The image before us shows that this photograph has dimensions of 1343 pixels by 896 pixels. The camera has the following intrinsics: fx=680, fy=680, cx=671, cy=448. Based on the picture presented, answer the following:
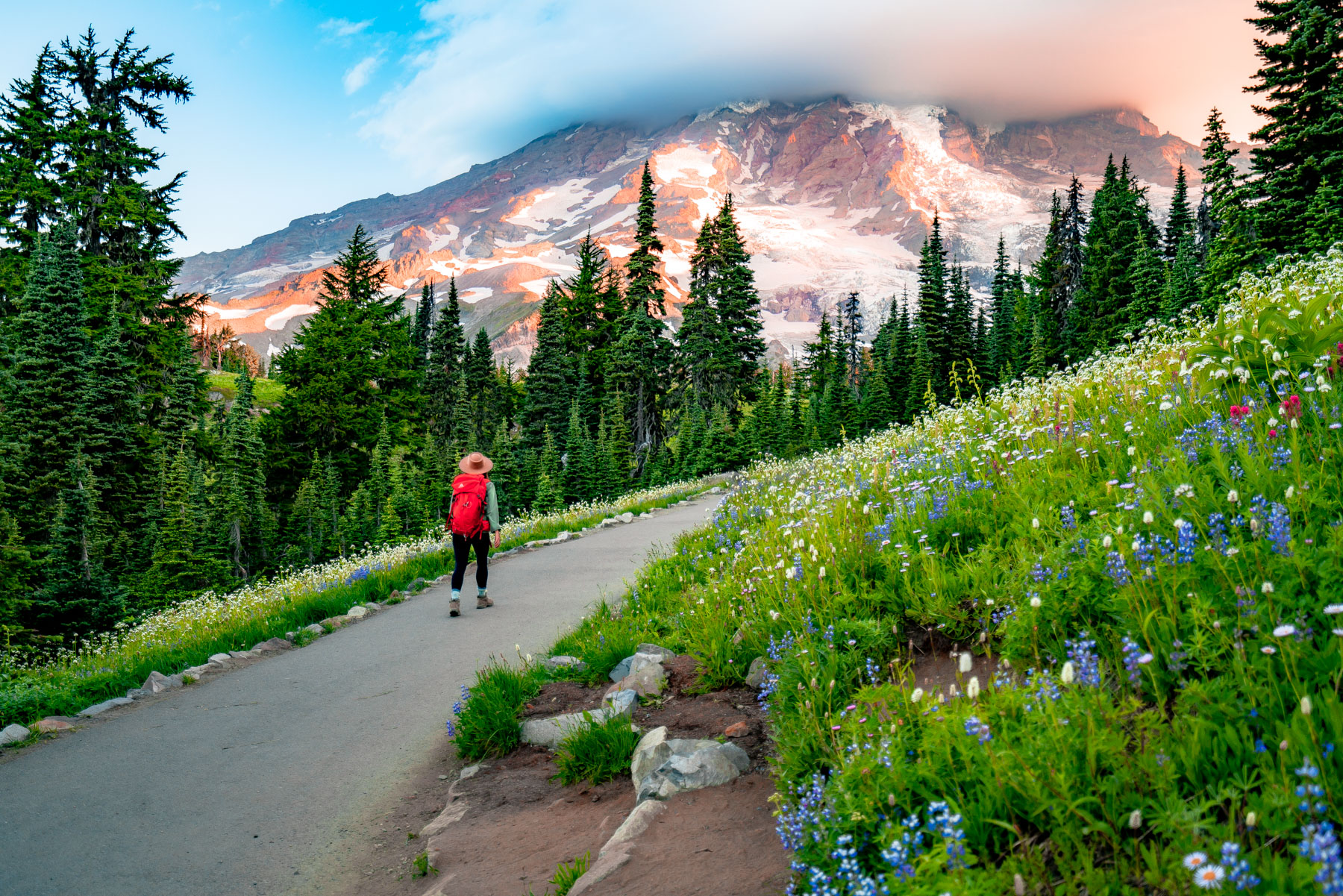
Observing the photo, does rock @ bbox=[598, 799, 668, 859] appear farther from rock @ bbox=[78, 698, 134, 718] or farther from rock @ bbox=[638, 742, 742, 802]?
rock @ bbox=[78, 698, 134, 718]

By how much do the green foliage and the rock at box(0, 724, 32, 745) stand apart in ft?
13.0

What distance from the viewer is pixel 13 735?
603cm

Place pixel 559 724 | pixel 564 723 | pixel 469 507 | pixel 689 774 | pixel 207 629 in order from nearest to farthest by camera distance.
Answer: pixel 689 774 → pixel 559 724 → pixel 564 723 → pixel 469 507 → pixel 207 629

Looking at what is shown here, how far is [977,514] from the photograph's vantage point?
4957 mm

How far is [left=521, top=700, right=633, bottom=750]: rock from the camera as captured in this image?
4.91 m

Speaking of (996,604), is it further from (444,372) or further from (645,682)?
(444,372)

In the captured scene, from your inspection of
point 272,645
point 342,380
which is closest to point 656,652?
point 272,645

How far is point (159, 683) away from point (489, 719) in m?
4.70

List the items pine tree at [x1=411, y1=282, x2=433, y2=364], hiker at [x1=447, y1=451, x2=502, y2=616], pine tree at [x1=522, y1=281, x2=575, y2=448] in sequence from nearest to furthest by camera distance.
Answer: hiker at [x1=447, y1=451, x2=502, y2=616]
pine tree at [x1=522, y1=281, x2=575, y2=448]
pine tree at [x1=411, y1=282, x2=433, y2=364]

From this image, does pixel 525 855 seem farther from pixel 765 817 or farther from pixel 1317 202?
pixel 1317 202

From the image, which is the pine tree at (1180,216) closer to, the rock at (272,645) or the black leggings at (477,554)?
the black leggings at (477,554)

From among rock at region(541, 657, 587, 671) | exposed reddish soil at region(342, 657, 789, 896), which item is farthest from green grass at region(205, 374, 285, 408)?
exposed reddish soil at region(342, 657, 789, 896)

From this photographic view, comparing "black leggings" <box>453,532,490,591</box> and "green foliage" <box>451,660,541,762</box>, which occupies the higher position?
"black leggings" <box>453,532,490,591</box>

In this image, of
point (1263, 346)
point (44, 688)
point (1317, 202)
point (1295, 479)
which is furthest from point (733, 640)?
point (1317, 202)
